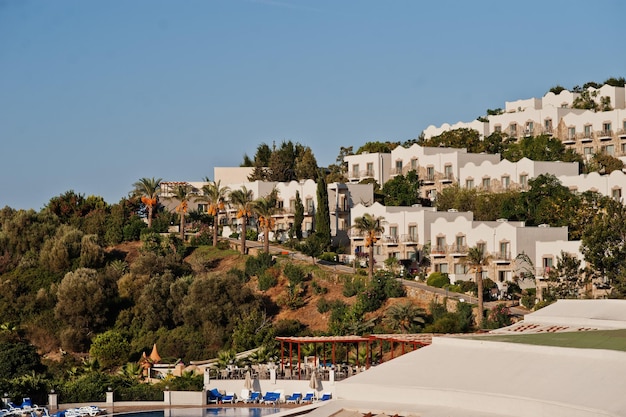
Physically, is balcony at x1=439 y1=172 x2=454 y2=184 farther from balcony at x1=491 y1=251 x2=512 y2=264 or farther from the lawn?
the lawn

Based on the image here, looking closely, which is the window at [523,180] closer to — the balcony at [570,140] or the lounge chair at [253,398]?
the balcony at [570,140]

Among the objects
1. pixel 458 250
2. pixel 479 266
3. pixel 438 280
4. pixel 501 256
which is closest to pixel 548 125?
pixel 458 250

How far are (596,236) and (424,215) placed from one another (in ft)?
45.9

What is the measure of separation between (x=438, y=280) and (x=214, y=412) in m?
22.8

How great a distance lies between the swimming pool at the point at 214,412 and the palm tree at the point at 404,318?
43.9 feet

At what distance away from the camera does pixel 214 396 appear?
51.3 m

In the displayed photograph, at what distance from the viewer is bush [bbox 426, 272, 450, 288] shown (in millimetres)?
67250

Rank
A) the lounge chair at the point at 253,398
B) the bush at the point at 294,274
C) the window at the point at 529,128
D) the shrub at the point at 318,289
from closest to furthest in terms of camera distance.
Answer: the lounge chair at the point at 253,398
the shrub at the point at 318,289
the bush at the point at 294,274
the window at the point at 529,128

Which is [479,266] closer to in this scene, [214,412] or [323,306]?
[323,306]

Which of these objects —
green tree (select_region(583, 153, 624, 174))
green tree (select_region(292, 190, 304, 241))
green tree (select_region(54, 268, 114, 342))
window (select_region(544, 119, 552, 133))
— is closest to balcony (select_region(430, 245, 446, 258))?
green tree (select_region(292, 190, 304, 241))

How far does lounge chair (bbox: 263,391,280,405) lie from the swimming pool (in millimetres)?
876

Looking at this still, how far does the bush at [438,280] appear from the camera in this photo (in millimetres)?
67250

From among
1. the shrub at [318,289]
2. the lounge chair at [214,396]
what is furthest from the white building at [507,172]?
the lounge chair at [214,396]

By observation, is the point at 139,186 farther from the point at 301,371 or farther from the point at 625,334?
the point at 625,334
